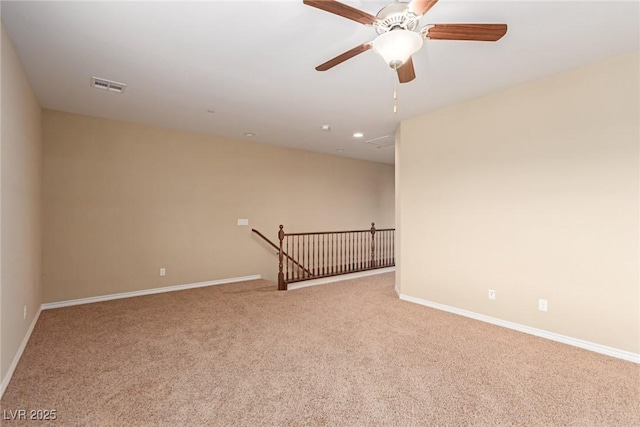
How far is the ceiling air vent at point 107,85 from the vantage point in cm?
321

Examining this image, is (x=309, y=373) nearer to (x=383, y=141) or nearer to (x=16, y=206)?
(x=16, y=206)

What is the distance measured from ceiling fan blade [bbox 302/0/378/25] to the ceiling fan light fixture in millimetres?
117

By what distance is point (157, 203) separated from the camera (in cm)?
496

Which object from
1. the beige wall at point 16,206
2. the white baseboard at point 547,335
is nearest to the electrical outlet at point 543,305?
the white baseboard at point 547,335

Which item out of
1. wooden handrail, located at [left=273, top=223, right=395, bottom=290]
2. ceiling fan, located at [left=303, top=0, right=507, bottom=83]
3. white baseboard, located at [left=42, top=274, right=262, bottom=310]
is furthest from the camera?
wooden handrail, located at [left=273, top=223, right=395, bottom=290]

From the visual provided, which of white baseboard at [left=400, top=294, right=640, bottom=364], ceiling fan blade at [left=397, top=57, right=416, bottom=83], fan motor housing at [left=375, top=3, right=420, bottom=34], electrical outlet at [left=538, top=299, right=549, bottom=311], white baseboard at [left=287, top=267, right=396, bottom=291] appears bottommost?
white baseboard at [left=400, top=294, right=640, bottom=364]

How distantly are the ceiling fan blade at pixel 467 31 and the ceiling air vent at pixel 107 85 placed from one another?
3209 millimetres

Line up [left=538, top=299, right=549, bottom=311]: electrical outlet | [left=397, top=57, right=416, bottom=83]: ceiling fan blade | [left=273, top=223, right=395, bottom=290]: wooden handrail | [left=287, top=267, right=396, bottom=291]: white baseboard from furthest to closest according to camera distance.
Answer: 1. [left=273, top=223, right=395, bottom=290]: wooden handrail
2. [left=287, top=267, right=396, bottom=291]: white baseboard
3. [left=538, top=299, right=549, bottom=311]: electrical outlet
4. [left=397, top=57, right=416, bottom=83]: ceiling fan blade

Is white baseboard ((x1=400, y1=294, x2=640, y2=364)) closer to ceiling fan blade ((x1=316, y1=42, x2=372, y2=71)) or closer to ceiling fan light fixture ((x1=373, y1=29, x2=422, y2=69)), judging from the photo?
ceiling fan light fixture ((x1=373, y1=29, x2=422, y2=69))

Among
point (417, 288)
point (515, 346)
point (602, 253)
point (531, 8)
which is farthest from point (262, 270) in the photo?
point (531, 8)

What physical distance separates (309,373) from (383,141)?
179 inches

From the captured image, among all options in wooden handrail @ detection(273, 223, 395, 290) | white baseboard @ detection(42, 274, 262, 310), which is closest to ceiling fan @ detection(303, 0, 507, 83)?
white baseboard @ detection(42, 274, 262, 310)

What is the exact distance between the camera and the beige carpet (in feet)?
6.37

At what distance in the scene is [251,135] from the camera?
18.0 ft
